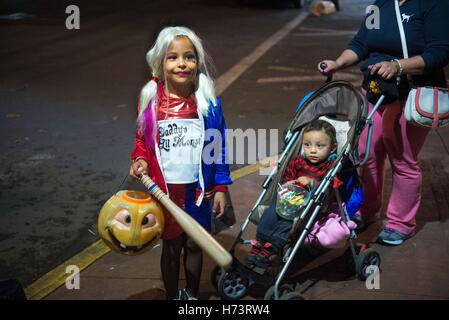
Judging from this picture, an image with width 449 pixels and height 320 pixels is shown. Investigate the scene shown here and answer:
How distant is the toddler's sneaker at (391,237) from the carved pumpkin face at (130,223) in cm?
200

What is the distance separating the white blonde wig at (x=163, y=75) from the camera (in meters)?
3.33

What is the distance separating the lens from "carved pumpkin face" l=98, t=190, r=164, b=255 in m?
3.16

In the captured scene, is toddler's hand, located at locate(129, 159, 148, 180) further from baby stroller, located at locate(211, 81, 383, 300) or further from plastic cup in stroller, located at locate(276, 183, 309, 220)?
plastic cup in stroller, located at locate(276, 183, 309, 220)

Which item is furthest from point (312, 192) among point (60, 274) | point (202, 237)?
point (60, 274)

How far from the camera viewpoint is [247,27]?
15680mm

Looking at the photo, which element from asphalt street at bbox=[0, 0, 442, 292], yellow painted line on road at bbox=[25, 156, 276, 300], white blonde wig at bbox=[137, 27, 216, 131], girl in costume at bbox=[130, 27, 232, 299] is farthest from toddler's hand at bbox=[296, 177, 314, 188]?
yellow painted line on road at bbox=[25, 156, 276, 300]

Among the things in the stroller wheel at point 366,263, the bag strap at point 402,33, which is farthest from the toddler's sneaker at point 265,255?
the bag strap at point 402,33

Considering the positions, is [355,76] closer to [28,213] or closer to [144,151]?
[28,213]

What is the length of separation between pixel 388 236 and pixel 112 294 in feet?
6.90

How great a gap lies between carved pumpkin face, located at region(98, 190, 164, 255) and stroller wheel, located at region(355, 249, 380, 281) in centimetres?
146

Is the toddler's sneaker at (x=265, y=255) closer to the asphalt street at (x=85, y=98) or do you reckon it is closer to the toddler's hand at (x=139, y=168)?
the toddler's hand at (x=139, y=168)

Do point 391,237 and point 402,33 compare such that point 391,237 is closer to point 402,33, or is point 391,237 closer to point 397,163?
point 397,163

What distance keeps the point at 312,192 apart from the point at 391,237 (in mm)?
1121

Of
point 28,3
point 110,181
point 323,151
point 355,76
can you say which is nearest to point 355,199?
point 323,151
